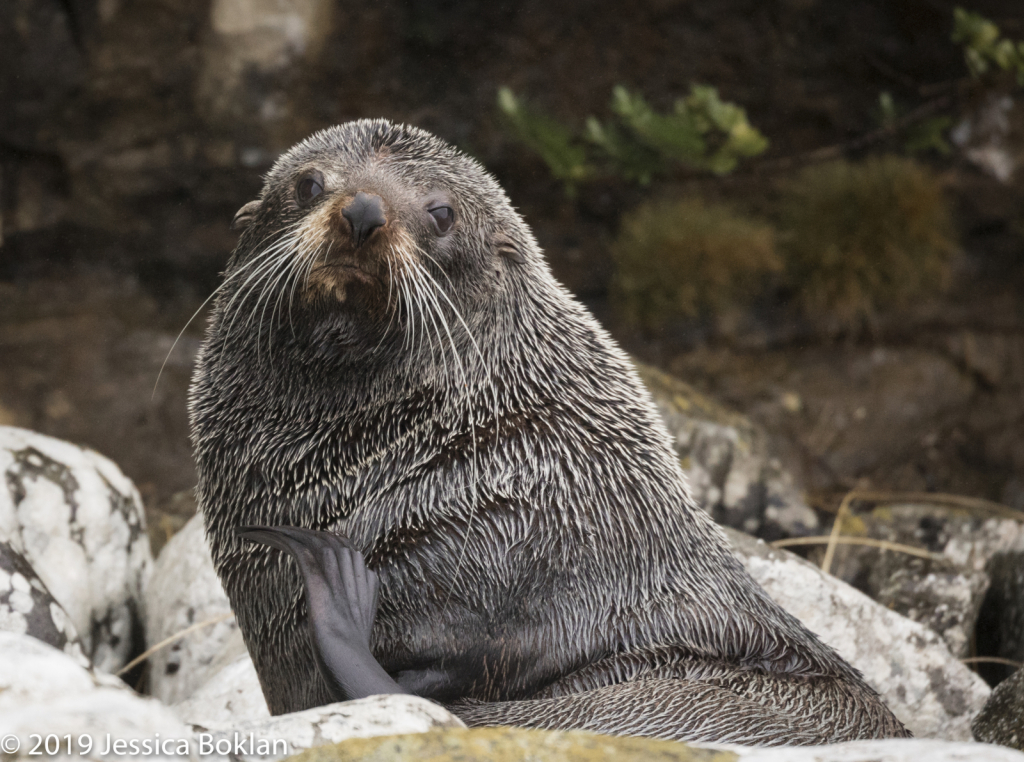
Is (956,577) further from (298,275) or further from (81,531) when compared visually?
(81,531)

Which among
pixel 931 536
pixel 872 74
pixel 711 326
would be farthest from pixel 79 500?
pixel 872 74

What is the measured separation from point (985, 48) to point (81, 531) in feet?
24.2

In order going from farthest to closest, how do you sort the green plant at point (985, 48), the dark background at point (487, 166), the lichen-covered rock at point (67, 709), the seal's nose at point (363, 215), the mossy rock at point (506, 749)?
the dark background at point (487, 166)
the green plant at point (985, 48)
the seal's nose at point (363, 215)
the mossy rock at point (506, 749)
the lichen-covered rock at point (67, 709)

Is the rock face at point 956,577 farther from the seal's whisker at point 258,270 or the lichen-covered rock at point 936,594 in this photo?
the seal's whisker at point 258,270

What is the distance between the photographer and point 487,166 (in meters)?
9.31

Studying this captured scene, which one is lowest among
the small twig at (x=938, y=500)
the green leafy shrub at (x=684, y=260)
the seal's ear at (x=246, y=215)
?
the small twig at (x=938, y=500)

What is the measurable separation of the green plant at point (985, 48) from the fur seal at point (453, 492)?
565 centimetres

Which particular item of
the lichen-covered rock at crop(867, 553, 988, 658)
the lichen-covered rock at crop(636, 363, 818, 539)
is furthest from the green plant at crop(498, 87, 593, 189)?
the lichen-covered rock at crop(867, 553, 988, 658)

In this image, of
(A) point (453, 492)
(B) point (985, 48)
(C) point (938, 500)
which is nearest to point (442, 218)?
(A) point (453, 492)

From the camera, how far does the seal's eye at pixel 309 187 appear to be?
146 inches

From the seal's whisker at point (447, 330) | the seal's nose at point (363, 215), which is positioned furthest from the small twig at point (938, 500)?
the seal's nose at point (363, 215)

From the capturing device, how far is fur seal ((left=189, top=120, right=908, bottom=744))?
135 inches

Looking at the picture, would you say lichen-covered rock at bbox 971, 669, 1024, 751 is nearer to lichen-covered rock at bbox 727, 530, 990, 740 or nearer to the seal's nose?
lichen-covered rock at bbox 727, 530, 990, 740

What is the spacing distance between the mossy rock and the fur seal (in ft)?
2.82
